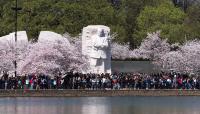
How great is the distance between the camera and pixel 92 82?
71812mm

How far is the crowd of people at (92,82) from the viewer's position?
6950cm

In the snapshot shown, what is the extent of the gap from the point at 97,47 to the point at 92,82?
11.2 metres

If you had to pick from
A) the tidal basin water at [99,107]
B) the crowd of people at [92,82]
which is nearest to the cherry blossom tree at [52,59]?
the crowd of people at [92,82]

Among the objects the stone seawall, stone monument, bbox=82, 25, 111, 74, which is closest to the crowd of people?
the stone seawall

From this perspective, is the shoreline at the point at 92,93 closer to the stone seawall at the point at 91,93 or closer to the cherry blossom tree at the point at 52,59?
the stone seawall at the point at 91,93

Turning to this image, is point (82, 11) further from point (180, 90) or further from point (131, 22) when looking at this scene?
point (180, 90)

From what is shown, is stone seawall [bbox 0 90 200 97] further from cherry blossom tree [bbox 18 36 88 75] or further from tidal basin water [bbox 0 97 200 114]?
cherry blossom tree [bbox 18 36 88 75]

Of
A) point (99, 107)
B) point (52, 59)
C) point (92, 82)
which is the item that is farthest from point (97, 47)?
point (99, 107)

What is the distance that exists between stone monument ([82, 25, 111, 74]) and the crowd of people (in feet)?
27.6

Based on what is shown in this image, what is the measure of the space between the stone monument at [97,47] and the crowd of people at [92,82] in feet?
27.6

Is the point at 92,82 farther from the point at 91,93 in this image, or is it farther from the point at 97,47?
the point at 97,47

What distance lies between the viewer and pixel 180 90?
234 ft

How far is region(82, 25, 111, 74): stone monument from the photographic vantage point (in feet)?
270

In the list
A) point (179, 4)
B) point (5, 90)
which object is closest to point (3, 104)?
point (5, 90)
